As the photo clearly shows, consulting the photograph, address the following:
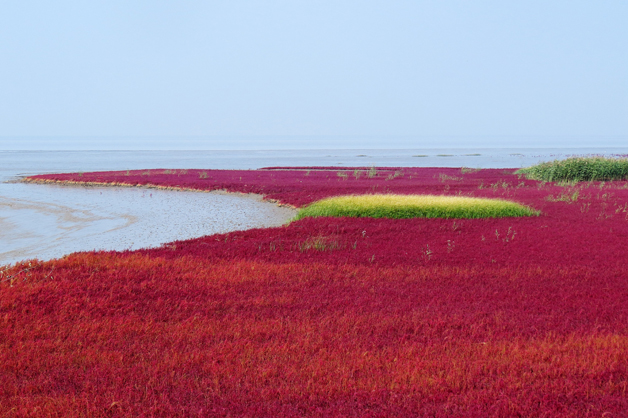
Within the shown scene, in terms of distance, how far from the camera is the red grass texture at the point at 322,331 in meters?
5.66

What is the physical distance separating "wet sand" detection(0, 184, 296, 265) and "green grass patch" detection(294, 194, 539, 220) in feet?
8.47

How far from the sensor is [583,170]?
3966cm

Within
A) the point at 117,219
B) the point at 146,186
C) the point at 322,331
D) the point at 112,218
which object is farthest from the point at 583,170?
the point at 322,331

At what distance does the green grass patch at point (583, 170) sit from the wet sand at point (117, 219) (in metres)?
22.1

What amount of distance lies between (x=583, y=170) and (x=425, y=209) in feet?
81.8

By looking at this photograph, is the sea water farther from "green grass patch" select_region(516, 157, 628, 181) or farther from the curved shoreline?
"green grass patch" select_region(516, 157, 628, 181)

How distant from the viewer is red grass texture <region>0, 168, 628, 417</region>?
5.66 meters

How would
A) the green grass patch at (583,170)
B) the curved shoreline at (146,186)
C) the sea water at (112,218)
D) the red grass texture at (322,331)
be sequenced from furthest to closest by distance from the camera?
the green grass patch at (583,170), the curved shoreline at (146,186), the sea water at (112,218), the red grass texture at (322,331)

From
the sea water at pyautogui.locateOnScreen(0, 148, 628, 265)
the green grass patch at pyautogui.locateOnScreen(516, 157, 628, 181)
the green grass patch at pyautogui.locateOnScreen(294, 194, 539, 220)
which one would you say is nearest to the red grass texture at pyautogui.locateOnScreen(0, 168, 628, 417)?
the sea water at pyautogui.locateOnScreen(0, 148, 628, 265)

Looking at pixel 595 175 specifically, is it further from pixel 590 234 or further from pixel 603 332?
pixel 603 332

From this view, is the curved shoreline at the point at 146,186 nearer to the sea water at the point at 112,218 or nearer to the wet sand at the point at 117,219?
the wet sand at the point at 117,219

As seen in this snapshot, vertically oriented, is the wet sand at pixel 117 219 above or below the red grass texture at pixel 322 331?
above

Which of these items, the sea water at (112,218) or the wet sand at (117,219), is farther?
the sea water at (112,218)

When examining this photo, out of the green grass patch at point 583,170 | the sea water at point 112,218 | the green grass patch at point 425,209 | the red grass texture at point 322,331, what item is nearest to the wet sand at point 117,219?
the sea water at point 112,218
